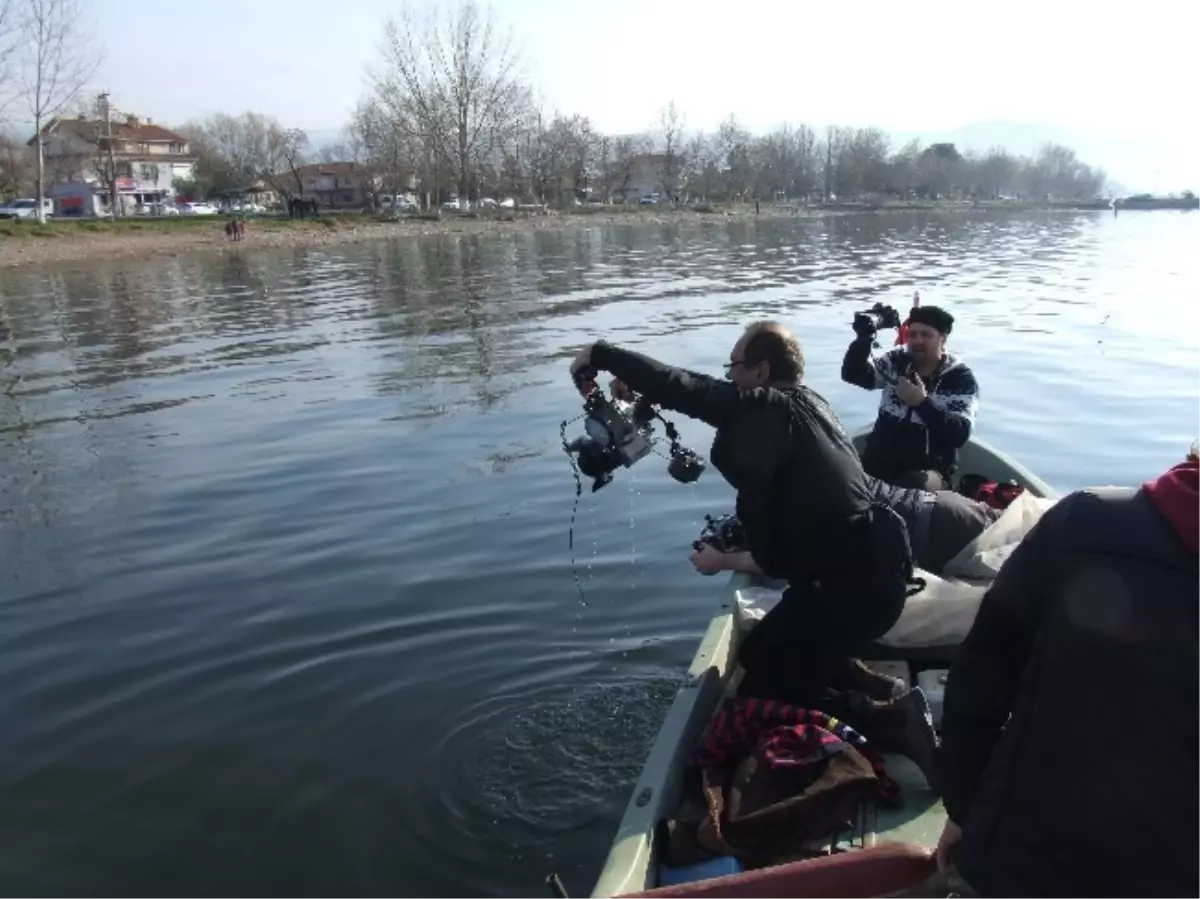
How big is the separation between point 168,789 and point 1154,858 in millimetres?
5352

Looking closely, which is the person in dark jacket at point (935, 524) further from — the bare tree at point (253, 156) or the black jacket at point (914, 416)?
the bare tree at point (253, 156)

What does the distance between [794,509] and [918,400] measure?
A: 9.68ft

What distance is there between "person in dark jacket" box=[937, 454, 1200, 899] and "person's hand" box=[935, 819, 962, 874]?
27 centimetres

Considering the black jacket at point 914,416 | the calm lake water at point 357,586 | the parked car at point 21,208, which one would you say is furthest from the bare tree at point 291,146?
the black jacket at point 914,416

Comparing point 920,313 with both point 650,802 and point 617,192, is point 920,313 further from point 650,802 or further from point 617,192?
point 617,192

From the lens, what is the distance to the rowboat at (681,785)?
152 inches

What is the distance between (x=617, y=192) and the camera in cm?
13625

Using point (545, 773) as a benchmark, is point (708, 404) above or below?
above

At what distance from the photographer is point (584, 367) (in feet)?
17.4

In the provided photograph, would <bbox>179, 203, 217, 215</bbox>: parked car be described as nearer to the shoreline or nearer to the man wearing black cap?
the shoreline

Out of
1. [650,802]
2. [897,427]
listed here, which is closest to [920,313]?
[897,427]

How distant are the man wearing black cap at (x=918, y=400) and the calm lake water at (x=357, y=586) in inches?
71.4

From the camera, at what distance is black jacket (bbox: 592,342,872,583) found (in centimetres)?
458

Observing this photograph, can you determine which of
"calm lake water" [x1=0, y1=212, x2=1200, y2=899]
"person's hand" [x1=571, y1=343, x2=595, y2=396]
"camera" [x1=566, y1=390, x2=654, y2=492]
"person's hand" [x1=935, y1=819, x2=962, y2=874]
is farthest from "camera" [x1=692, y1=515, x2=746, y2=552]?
"person's hand" [x1=935, y1=819, x2=962, y2=874]
